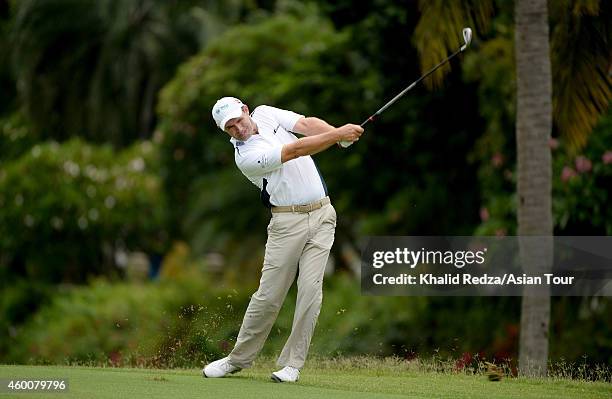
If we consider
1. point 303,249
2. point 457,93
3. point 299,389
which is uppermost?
point 457,93

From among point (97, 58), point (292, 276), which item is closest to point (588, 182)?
point (292, 276)

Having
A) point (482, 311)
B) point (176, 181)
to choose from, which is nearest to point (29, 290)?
point (176, 181)

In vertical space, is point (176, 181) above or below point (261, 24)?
below

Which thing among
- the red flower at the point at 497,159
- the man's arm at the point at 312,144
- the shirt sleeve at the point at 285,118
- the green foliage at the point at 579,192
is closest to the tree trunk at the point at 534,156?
the green foliage at the point at 579,192

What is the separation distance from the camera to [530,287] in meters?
13.1

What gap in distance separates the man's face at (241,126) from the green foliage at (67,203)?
16558mm

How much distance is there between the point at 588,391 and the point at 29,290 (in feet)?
58.4

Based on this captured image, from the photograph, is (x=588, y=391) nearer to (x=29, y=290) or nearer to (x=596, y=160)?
(x=596, y=160)

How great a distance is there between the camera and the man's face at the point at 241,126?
9.02 m

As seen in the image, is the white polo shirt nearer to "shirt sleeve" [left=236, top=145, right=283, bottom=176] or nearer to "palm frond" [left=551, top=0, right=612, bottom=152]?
"shirt sleeve" [left=236, top=145, right=283, bottom=176]

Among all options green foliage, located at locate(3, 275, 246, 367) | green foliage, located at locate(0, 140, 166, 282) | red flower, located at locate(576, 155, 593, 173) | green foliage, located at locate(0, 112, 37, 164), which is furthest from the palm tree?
green foliage, located at locate(0, 112, 37, 164)

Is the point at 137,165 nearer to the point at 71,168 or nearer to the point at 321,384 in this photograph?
the point at 71,168

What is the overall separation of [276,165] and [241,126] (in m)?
0.38

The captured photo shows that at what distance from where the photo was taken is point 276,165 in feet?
29.2
